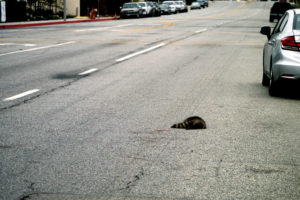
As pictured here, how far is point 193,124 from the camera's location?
6.95m

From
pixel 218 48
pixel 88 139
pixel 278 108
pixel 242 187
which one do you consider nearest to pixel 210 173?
Answer: pixel 242 187

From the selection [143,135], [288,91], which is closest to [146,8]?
[288,91]

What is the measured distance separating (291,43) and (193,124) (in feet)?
8.91

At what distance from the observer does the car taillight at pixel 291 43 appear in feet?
28.1

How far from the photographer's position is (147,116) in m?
7.53

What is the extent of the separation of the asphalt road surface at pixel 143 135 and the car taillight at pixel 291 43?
0.90 m

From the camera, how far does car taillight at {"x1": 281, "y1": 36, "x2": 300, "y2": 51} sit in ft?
28.1

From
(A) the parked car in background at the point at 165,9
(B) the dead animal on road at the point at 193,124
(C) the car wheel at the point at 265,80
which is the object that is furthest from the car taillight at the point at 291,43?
(A) the parked car in background at the point at 165,9

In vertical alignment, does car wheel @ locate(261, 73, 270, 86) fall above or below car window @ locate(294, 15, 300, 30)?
below

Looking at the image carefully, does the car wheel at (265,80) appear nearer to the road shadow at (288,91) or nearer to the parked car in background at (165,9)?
the road shadow at (288,91)

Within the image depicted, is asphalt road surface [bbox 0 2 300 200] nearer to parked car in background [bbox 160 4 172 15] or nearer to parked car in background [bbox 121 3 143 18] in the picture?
parked car in background [bbox 121 3 143 18]

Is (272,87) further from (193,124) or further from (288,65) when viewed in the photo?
(193,124)

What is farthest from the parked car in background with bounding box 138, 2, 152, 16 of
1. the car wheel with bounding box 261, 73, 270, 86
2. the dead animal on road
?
the dead animal on road

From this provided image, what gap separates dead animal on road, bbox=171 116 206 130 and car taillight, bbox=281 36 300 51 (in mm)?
2536
